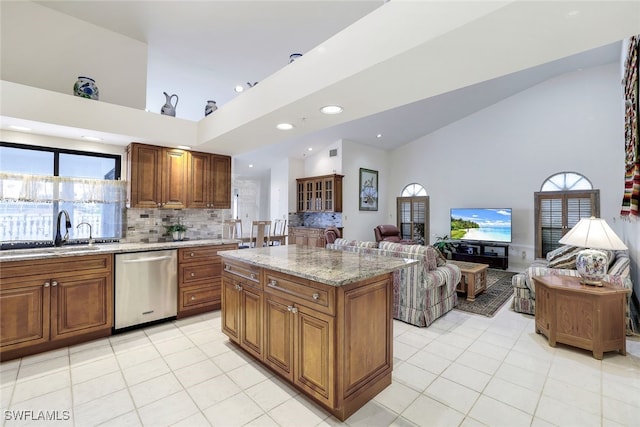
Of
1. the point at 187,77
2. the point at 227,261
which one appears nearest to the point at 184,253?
the point at 227,261

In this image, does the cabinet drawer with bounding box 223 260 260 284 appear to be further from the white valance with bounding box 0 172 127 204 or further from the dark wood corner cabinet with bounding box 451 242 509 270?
the dark wood corner cabinet with bounding box 451 242 509 270

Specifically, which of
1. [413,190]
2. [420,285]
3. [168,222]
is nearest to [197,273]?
[168,222]

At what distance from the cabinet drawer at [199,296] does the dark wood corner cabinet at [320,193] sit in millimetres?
4146

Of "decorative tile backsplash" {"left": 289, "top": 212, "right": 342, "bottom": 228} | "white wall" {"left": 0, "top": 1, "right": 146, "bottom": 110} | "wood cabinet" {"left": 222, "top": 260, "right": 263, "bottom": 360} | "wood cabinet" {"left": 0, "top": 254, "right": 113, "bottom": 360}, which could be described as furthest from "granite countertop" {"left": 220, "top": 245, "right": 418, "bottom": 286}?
"decorative tile backsplash" {"left": 289, "top": 212, "right": 342, "bottom": 228}

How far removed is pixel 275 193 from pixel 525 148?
6.77 meters

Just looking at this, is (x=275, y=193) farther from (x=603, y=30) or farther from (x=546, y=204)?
(x=603, y=30)

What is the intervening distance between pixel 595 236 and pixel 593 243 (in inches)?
3.4

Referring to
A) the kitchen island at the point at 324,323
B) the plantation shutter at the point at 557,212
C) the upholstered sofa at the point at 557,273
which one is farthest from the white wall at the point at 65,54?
the plantation shutter at the point at 557,212

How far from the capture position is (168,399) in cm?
200

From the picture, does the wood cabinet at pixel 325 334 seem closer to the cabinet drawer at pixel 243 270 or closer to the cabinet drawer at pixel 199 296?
the cabinet drawer at pixel 243 270

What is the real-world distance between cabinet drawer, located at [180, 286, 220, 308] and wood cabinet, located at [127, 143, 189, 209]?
1.14m

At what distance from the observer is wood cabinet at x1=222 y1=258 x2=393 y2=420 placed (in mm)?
1753

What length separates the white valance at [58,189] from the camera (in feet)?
9.57

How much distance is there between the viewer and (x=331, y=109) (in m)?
2.33
